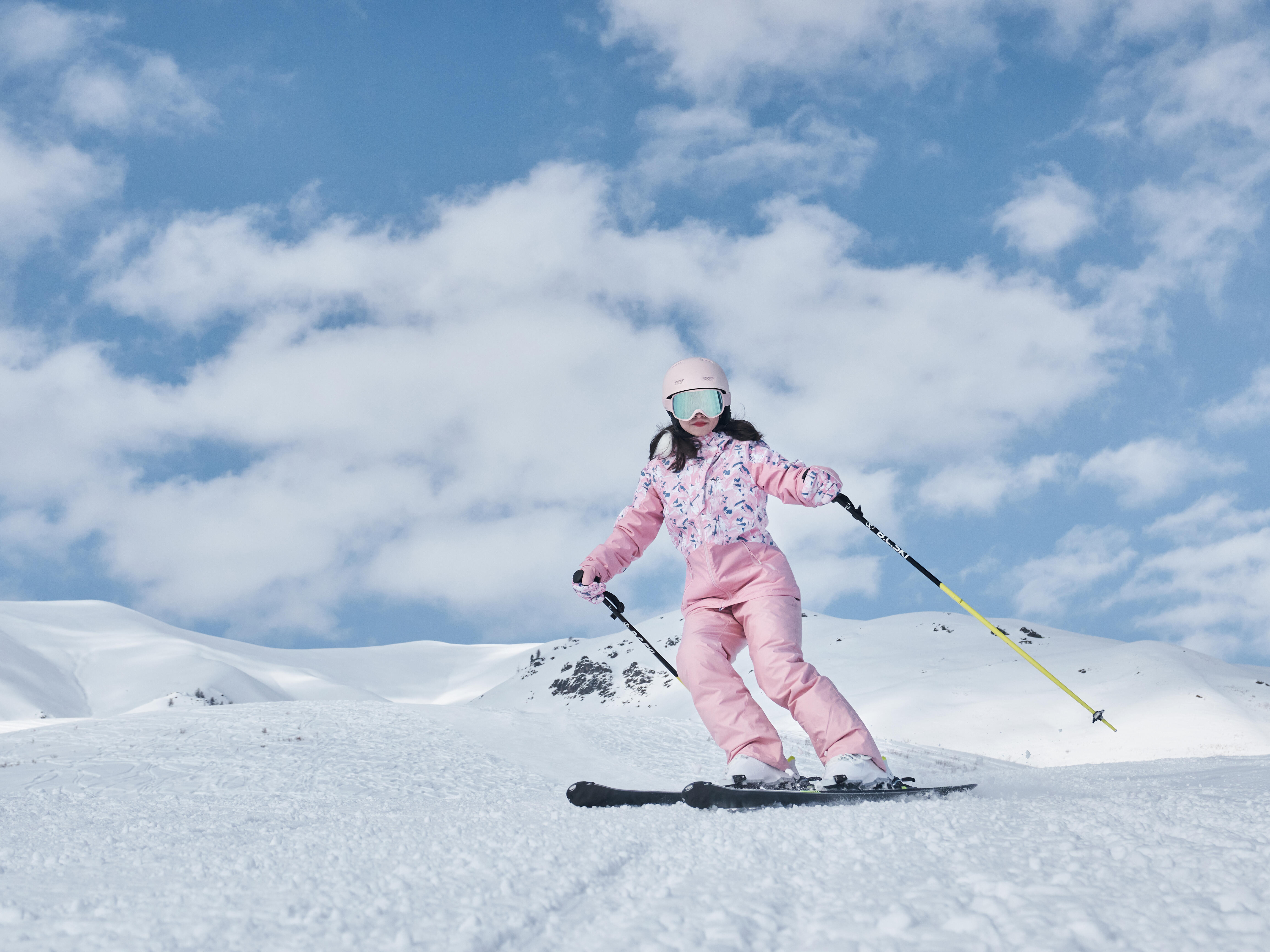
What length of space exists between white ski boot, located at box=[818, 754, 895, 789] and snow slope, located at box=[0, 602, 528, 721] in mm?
15838

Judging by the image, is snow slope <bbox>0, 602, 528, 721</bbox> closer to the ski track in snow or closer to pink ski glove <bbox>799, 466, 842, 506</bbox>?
pink ski glove <bbox>799, 466, 842, 506</bbox>

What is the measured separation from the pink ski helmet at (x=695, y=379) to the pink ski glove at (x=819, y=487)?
63 centimetres

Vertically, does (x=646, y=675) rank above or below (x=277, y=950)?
above

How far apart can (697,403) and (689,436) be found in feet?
0.60

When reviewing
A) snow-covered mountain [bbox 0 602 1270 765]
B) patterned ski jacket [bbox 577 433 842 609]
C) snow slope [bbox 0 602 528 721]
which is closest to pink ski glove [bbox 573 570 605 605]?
patterned ski jacket [bbox 577 433 842 609]

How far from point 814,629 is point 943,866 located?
64.2 feet

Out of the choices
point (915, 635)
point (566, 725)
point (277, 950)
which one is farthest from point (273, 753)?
point (915, 635)

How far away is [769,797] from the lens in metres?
3.05

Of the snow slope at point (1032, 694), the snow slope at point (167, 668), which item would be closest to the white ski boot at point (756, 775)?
the snow slope at point (1032, 694)

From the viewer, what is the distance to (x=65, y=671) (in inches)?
958

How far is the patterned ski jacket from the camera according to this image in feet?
13.1

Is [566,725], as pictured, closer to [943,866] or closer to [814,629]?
[943,866]

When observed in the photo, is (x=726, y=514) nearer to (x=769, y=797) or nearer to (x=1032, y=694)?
(x=769, y=797)

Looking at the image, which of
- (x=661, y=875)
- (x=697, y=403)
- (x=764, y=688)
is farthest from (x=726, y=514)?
(x=661, y=875)
